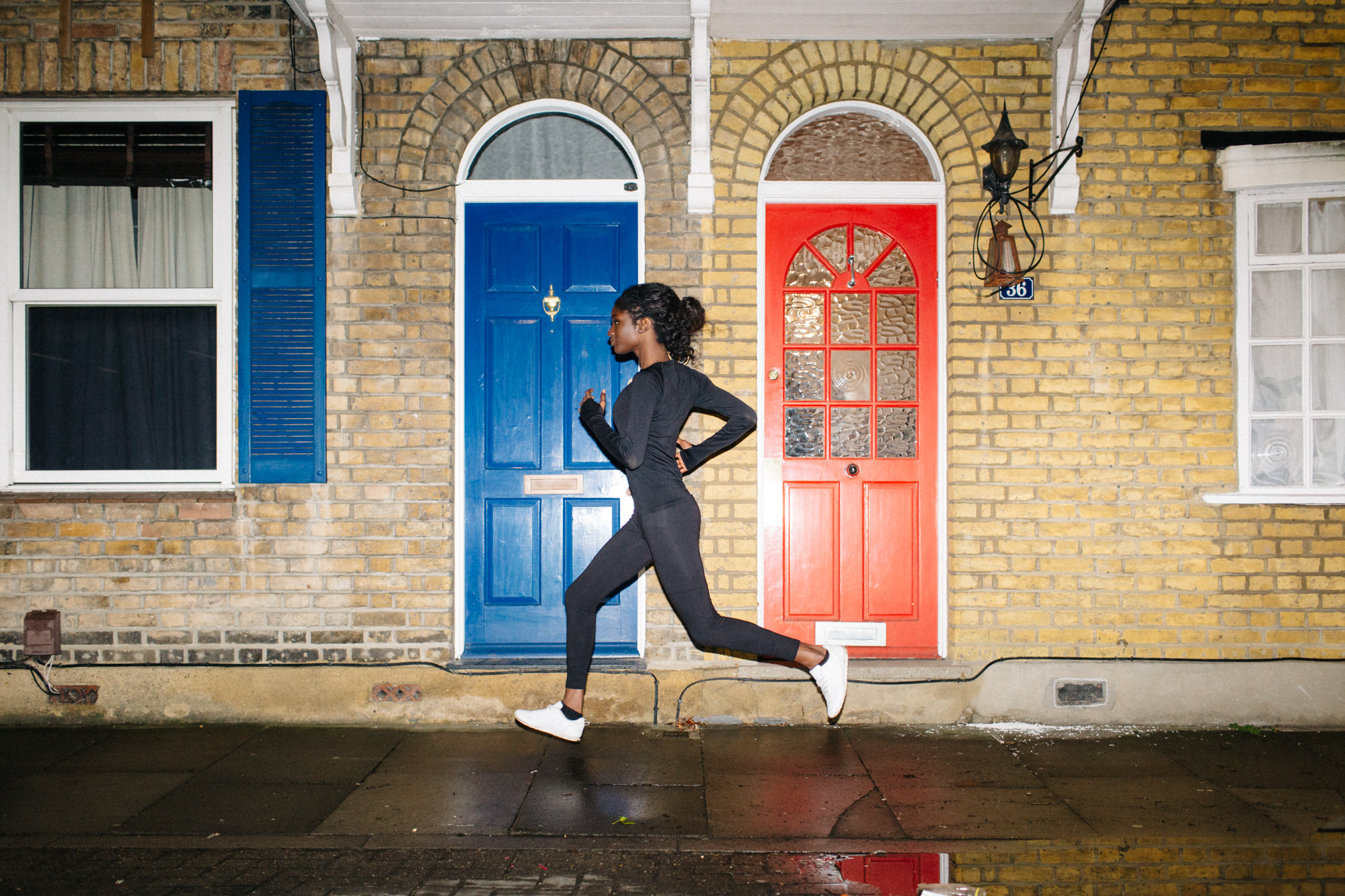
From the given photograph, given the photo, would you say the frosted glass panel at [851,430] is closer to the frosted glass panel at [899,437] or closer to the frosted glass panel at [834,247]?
the frosted glass panel at [899,437]

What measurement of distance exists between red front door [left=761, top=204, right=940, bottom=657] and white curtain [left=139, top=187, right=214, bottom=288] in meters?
3.14

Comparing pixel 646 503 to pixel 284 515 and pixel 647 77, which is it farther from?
pixel 647 77

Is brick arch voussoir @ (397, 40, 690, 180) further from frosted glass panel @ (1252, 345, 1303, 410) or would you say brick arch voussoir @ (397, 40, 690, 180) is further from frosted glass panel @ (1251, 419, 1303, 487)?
frosted glass panel @ (1251, 419, 1303, 487)

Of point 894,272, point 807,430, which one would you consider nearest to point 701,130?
point 894,272

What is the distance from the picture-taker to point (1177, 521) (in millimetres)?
4402

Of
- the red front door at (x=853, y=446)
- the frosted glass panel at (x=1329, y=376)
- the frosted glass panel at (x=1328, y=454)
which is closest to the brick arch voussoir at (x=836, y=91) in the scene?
the red front door at (x=853, y=446)

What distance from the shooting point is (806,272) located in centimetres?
459

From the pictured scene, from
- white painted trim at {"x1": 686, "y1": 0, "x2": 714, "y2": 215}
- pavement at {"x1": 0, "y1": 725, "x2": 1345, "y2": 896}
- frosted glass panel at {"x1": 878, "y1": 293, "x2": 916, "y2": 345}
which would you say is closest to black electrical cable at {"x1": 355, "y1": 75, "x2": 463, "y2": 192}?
white painted trim at {"x1": 686, "y1": 0, "x2": 714, "y2": 215}

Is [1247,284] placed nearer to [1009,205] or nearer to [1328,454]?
[1328,454]

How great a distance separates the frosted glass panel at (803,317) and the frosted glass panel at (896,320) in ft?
1.13

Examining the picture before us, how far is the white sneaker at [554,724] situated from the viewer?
3762 mm

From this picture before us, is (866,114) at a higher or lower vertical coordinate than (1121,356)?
higher

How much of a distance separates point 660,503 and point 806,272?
176cm

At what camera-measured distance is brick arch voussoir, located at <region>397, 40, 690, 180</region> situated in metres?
4.43
